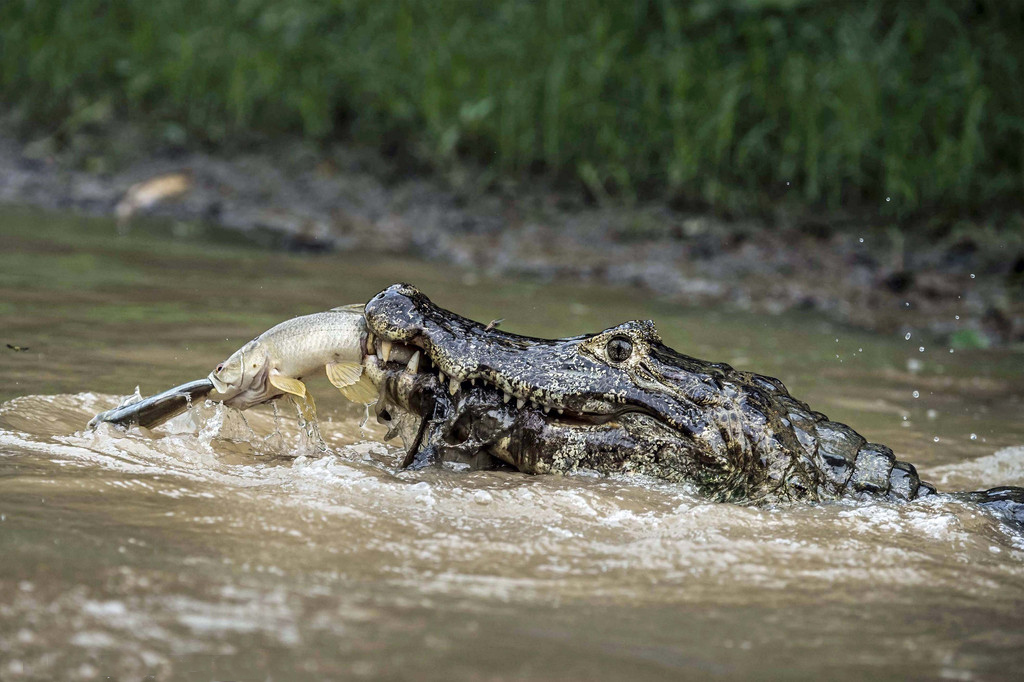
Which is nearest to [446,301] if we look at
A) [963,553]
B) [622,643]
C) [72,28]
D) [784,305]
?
[784,305]

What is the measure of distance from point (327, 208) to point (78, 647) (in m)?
6.82

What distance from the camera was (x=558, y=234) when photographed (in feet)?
25.7

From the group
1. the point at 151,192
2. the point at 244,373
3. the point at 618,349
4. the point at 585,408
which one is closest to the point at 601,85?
the point at 151,192

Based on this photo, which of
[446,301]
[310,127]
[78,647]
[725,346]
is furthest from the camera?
[310,127]

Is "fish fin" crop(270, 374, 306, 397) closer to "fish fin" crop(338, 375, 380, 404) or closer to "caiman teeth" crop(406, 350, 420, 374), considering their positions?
"fish fin" crop(338, 375, 380, 404)

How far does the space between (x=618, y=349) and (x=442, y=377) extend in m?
0.49

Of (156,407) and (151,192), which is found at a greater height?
(151,192)

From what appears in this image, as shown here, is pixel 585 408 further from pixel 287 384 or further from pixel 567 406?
pixel 287 384

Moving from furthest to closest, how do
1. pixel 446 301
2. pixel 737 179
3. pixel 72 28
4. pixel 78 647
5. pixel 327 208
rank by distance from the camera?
pixel 72 28 < pixel 327 208 < pixel 737 179 < pixel 446 301 < pixel 78 647

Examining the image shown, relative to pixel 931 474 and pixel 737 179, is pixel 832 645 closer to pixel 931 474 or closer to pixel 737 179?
pixel 931 474

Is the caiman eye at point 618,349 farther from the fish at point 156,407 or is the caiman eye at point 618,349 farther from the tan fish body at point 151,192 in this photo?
the tan fish body at point 151,192

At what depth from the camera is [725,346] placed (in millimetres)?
5293

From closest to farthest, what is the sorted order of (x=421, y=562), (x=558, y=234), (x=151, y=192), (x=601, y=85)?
(x=421, y=562) → (x=558, y=234) → (x=601, y=85) → (x=151, y=192)

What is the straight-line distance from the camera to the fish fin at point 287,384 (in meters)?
3.01
